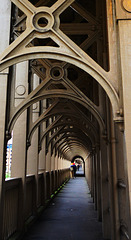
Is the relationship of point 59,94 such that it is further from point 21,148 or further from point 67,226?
point 67,226

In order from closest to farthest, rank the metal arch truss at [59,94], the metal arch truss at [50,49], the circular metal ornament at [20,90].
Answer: the metal arch truss at [50,49], the metal arch truss at [59,94], the circular metal ornament at [20,90]

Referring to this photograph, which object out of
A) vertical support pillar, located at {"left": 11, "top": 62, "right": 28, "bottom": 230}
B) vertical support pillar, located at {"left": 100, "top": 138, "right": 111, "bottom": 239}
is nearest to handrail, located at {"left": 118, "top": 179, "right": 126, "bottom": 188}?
vertical support pillar, located at {"left": 100, "top": 138, "right": 111, "bottom": 239}

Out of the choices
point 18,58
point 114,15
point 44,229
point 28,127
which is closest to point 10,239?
point 44,229

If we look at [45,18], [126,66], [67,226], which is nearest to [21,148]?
[67,226]

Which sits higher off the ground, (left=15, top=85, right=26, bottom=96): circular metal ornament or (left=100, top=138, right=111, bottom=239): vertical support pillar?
(left=15, top=85, right=26, bottom=96): circular metal ornament

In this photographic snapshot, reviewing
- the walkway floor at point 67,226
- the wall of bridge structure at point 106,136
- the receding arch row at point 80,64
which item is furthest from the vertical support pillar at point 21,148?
the receding arch row at point 80,64

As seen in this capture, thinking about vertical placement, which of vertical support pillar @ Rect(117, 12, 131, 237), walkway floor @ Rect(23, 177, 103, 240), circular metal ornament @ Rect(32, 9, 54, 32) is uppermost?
circular metal ornament @ Rect(32, 9, 54, 32)

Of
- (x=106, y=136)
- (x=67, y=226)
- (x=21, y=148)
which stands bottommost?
(x=67, y=226)

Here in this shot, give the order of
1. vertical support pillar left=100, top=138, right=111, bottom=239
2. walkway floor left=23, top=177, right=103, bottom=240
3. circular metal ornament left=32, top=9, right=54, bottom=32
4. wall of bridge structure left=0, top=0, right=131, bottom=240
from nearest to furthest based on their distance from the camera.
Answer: wall of bridge structure left=0, top=0, right=131, bottom=240 < circular metal ornament left=32, top=9, right=54, bottom=32 < vertical support pillar left=100, top=138, right=111, bottom=239 < walkway floor left=23, top=177, right=103, bottom=240

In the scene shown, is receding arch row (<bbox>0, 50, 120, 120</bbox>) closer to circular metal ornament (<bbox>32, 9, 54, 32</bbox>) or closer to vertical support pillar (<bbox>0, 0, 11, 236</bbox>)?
circular metal ornament (<bbox>32, 9, 54, 32</bbox>)

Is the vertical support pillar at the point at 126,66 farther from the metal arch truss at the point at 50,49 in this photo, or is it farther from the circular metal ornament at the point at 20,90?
the circular metal ornament at the point at 20,90

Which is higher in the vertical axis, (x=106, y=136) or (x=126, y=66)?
(x=126, y=66)

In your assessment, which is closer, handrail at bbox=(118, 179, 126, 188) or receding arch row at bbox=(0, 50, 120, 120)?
receding arch row at bbox=(0, 50, 120, 120)

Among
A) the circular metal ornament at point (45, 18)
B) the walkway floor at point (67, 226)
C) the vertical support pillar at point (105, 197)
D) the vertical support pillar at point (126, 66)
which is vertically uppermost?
the circular metal ornament at point (45, 18)
